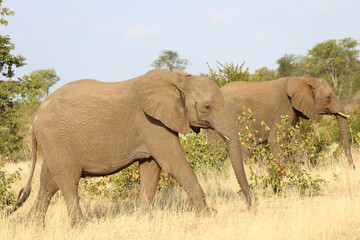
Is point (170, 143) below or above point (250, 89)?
below

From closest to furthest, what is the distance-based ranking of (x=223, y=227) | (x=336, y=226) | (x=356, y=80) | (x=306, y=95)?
(x=336, y=226) < (x=223, y=227) < (x=306, y=95) < (x=356, y=80)

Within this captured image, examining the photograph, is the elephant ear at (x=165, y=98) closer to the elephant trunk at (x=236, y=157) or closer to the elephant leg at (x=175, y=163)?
the elephant leg at (x=175, y=163)

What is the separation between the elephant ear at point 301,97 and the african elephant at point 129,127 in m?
5.39

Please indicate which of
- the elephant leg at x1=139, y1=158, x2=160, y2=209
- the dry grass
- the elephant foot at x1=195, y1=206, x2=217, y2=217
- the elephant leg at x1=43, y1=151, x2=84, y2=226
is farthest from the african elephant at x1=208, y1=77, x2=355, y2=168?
the elephant leg at x1=43, y1=151, x2=84, y2=226

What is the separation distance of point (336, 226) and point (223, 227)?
149cm

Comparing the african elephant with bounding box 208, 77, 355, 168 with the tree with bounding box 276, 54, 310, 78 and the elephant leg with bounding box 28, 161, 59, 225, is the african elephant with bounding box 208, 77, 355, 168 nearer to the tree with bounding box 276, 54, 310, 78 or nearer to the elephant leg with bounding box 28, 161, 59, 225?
the elephant leg with bounding box 28, 161, 59, 225

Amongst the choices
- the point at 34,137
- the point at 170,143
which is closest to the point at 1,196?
the point at 34,137

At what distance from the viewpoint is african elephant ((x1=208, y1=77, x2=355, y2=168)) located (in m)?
11.6

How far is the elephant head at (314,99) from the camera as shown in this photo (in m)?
11.5

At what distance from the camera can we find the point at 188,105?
6648mm

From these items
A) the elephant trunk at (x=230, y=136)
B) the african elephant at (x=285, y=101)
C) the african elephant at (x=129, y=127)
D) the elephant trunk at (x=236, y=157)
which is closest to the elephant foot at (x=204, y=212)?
the african elephant at (x=129, y=127)

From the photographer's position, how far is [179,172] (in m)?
6.57

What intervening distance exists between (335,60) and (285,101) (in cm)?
4856

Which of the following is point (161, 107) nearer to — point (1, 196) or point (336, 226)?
point (336, 226)
